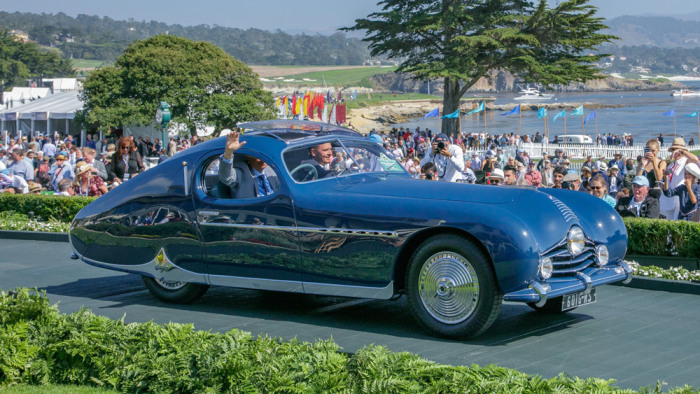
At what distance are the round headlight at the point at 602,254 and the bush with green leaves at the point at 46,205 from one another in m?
11.3

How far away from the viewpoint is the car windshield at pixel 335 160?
8352 mm

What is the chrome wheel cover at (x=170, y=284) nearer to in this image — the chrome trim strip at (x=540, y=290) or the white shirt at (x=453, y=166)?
the chrome trim strip at (x=540, y=290)

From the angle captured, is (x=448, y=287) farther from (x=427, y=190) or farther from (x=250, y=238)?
(x=250, y=238)

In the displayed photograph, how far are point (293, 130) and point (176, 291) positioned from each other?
2.23m

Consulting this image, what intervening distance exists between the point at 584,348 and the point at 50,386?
4413 mm

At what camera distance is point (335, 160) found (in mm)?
8547

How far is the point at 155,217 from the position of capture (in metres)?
9.02

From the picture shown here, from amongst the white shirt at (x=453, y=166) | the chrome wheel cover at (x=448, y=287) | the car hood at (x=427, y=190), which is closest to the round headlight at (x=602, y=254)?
the car hood at (x=427, y=190)

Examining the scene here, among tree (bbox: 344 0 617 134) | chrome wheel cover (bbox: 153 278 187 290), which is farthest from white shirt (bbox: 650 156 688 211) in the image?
tree (bbox: 344 0 617 134)

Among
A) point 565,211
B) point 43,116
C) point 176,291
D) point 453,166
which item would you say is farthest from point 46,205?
point 43,116

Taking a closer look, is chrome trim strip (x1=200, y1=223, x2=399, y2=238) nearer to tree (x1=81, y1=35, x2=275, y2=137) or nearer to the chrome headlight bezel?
the chrome headlight bezel

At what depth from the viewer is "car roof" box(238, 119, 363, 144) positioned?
28.6 feet

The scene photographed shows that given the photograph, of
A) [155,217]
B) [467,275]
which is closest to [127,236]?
[155,217]

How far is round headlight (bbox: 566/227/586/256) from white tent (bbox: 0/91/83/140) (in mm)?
50137
